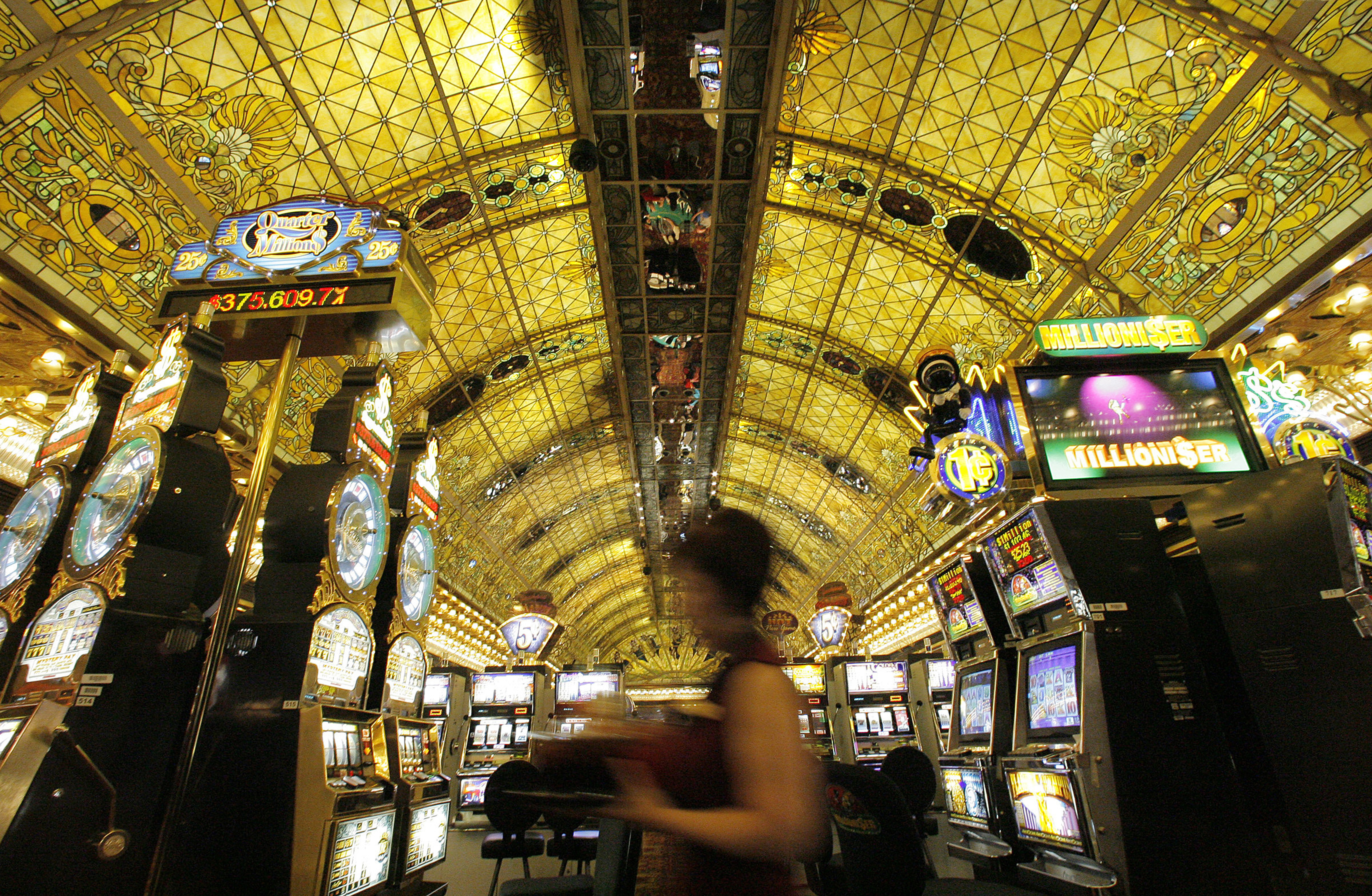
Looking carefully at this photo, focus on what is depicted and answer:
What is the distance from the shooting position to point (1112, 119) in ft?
23.4

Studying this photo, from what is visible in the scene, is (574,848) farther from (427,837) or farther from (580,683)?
(580,683)

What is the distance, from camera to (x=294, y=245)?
4.51 metres

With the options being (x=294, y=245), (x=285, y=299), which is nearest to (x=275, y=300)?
(x=285, y=299)

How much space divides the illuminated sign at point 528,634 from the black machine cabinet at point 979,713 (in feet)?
28.9

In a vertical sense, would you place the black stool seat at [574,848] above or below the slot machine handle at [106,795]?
below

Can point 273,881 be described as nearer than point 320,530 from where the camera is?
Yes

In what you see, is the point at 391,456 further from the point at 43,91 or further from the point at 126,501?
the point at 43,91

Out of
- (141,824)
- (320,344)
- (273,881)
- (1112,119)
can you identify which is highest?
(1112,119)

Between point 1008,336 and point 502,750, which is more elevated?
point 1008,336

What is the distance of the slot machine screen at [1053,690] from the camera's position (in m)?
3.70

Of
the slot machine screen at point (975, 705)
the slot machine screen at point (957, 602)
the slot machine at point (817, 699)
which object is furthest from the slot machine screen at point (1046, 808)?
the slot machine at point (817, 699)

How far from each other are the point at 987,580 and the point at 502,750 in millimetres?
7312

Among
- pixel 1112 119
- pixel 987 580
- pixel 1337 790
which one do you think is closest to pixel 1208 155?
pixel 1112 119

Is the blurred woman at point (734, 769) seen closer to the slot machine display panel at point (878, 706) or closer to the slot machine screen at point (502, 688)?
the slot machine screen at point (502, 688)
